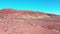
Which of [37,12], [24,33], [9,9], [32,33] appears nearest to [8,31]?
[24,33]

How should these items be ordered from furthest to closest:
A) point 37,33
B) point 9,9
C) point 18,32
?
point 9,9
point 37,33
point 18,32

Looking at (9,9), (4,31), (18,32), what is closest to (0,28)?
(4,31)

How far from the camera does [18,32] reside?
56.9 feet

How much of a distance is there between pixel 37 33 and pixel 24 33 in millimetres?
1938

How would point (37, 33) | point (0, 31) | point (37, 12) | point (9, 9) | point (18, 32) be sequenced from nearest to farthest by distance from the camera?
point (0, 31), point (18, 32), point (37, 33), point (9, 9), point (37, 12)

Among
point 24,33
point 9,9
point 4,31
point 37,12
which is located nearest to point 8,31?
point 4,31

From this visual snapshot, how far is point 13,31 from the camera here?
1719cm

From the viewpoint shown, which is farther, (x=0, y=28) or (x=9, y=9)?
(x=9, y=9)

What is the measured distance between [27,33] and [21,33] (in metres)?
0.95

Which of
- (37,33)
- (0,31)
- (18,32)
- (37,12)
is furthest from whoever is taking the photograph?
(37,12)

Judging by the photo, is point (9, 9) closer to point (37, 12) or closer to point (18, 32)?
point (37, 12)

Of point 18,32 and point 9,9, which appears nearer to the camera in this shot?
point 18,32

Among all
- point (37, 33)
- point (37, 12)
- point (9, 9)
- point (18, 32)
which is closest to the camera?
point (18, 32)

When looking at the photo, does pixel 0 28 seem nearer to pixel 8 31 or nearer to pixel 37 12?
pixel 8 31
